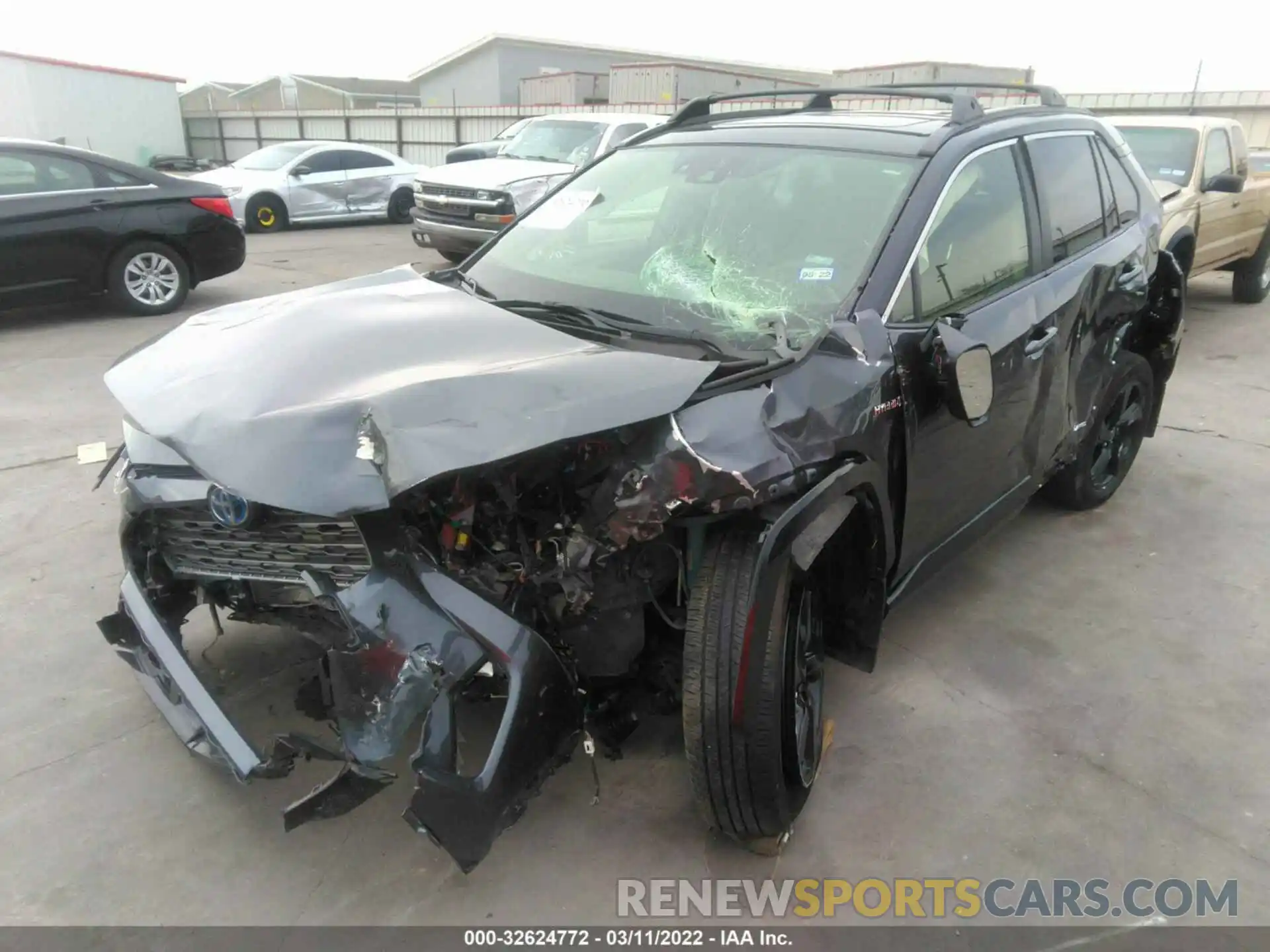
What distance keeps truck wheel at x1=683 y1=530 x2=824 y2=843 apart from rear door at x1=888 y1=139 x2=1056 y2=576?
794 millimetres

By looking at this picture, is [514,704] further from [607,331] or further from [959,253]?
[959,253]

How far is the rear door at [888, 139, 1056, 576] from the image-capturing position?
9.04ft

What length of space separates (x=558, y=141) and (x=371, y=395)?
1033 centimetres

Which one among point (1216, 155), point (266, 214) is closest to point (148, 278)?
point (266, 214)

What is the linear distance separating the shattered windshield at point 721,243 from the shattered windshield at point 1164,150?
5797 millimetres

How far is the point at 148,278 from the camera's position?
8203mm

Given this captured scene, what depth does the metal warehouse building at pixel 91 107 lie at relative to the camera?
25.2 m

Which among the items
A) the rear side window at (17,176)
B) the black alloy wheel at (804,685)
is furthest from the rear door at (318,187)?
the black alloy wheel at (804,685)

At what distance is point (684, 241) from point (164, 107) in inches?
1271

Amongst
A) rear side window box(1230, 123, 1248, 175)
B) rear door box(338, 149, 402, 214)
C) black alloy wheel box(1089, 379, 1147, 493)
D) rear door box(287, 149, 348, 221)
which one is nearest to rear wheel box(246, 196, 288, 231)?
Result: rear door box(287, 149, 348, 221)

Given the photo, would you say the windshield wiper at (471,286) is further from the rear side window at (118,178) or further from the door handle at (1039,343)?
the rear side window at (118,178)

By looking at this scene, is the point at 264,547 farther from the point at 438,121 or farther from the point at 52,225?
the point at 438,121

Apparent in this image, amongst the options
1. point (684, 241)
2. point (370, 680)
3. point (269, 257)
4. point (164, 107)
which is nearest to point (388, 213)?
point (269, 257)

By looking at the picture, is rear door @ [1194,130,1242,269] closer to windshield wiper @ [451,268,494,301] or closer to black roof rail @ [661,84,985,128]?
black roof rail @ [661,84,985,128]
